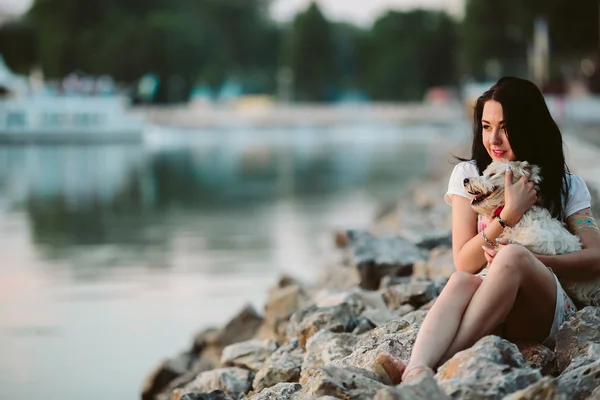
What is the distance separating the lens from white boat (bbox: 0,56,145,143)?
180ft

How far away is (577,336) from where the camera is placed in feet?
14.8

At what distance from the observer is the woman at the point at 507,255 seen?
4.31 m

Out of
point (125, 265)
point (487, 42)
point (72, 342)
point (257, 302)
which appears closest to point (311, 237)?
point (125, 265)

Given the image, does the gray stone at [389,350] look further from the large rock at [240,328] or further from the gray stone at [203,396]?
the large rock at [240,328]

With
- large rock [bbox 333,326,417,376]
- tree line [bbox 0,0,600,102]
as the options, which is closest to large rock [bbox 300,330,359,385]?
large rock [bbox 333,326,417,376]

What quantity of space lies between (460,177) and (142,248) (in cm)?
1080

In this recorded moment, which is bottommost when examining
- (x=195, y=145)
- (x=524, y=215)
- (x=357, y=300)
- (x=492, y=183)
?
(x=195, y=145)

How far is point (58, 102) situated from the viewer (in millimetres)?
55844

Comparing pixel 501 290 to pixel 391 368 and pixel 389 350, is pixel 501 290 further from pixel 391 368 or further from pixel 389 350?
pixel 389 350

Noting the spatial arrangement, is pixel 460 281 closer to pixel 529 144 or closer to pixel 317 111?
pixel 529 144

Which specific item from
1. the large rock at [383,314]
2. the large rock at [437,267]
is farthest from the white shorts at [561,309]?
the large rock at [437,267]

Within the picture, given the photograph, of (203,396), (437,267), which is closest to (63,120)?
(437,267)

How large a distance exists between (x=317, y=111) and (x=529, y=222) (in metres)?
79.7

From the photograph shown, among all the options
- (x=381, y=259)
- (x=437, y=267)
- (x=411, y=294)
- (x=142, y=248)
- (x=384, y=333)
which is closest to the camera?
(x=384, y=333)
